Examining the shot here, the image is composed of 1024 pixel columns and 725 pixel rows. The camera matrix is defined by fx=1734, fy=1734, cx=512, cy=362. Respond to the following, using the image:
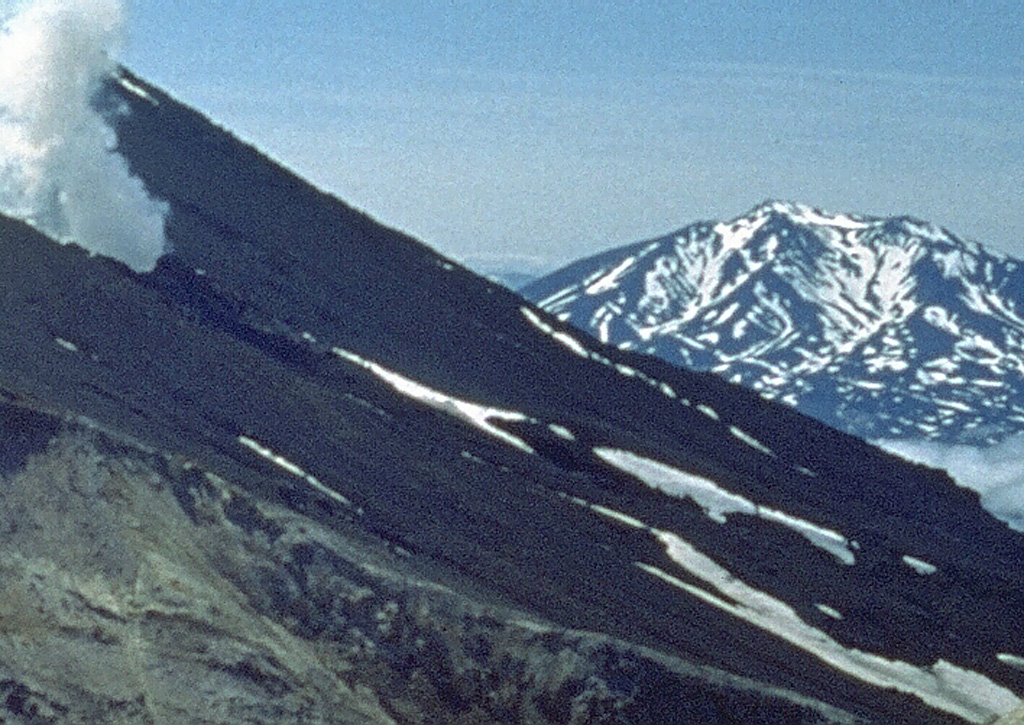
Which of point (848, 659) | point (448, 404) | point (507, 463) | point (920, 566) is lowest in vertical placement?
point (848, 659)

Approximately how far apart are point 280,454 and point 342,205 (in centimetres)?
7247

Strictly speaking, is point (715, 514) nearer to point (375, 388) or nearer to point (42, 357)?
point (375, 388)

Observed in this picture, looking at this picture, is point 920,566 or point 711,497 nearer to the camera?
point 711,497

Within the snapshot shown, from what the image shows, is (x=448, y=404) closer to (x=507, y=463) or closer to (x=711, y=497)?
(x=507, y=463)

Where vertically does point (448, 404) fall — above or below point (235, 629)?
above

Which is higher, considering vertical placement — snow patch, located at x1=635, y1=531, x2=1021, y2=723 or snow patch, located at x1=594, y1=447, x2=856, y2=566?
snow patch, located at x1=594, y1=447, x2=856, y2=566

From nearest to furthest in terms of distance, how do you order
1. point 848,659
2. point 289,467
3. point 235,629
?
point 235,629
point 289,467
point 848,659

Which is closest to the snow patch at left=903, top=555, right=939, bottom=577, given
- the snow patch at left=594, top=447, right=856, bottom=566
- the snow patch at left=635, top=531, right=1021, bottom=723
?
the snow patch at left=594, top=447, right=856, bottom=566

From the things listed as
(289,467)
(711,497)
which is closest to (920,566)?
(711,497)

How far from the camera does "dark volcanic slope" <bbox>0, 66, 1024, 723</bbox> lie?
204 feet

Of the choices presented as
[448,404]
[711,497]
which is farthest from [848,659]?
[448,404]

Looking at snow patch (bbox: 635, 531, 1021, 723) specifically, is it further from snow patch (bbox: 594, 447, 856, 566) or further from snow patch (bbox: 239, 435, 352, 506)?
snow patch (bbox: 239, 435, 352, 506)

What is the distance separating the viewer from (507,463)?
282 ft

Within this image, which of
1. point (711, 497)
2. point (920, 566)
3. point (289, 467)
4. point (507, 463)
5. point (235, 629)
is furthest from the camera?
point (920, 566)
